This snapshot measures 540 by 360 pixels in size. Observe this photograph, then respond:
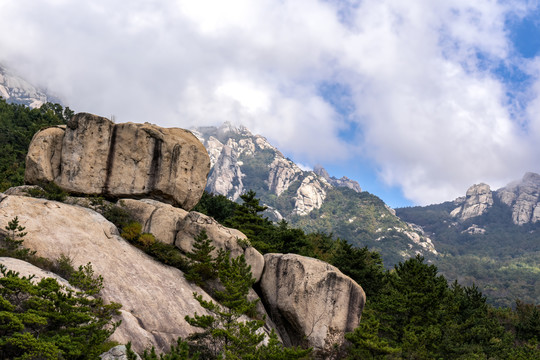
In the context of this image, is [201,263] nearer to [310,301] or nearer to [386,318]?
[310,301]

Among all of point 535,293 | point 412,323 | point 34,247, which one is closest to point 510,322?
point 412,323

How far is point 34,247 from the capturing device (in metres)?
19.9

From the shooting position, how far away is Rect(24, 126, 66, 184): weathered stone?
27656mm

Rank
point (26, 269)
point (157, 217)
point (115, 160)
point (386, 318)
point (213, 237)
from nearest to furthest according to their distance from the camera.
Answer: point (26, 269)
point (157, 217)
point (213, 237)
point (115, 160)
point (386, 318)

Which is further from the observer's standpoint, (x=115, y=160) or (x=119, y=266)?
(x=115, y=160)

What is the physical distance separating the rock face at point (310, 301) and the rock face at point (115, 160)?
10154mm

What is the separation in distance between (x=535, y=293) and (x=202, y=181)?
8809 inches

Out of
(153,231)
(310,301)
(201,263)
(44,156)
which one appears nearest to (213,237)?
(201,263)

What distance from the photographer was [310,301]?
2753 cm

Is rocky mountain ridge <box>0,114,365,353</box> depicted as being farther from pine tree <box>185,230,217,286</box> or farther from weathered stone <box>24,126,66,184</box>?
pine tree <box>185,230,217,286</box>

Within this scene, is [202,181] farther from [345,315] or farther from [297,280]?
[345,315]

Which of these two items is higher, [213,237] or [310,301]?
[213,237]

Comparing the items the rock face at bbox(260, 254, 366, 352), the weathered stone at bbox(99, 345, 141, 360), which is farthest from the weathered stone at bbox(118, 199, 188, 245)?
the weathered stone at bbox(99, 345, 141, 360)

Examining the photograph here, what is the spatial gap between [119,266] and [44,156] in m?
12.6
